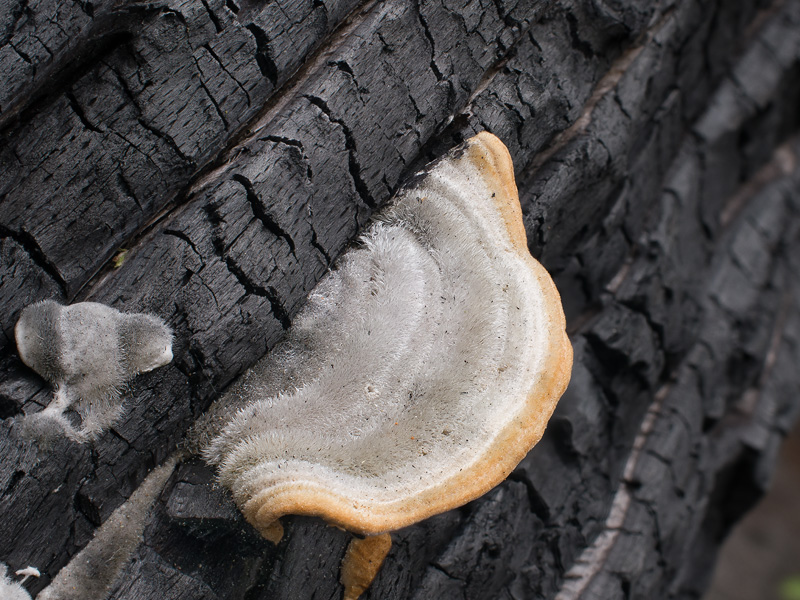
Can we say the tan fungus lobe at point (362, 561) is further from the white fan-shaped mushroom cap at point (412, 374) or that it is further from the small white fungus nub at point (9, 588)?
the small white fungus nub at point (9, 588)

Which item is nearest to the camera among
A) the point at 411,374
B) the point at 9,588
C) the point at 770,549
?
the point at 9,588

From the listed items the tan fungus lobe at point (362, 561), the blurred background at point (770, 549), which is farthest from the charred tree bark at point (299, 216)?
the blurred background at point (770, 549)

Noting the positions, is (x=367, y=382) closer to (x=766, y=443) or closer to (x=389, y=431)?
(x=389, y=431)

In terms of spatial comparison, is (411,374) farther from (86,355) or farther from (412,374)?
(86,355)

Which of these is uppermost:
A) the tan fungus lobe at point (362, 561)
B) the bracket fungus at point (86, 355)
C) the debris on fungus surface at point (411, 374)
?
the debris on fungus surface at point (411, 374)

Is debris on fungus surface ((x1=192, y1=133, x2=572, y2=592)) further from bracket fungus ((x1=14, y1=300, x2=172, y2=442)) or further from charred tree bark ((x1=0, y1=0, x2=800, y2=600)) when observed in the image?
bracket fungus ((x1=14, y1=300, x2=172, y2=442))

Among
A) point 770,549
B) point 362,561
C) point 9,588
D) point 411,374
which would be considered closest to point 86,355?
point 9,588

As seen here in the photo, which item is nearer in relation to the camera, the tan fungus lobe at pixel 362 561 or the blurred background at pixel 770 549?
the tan fungus lobe at pixel 362 561

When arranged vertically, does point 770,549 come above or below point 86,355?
below
